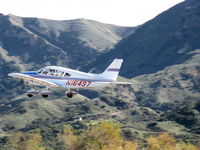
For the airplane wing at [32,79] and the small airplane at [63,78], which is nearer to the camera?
the airplane wing at [32,79]

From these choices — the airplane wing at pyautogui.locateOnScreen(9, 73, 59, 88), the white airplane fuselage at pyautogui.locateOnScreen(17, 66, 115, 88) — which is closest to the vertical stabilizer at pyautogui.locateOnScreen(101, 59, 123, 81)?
the white airplane fuselage at pyautogui.locateOnScreen(17, 66, 115, 88)

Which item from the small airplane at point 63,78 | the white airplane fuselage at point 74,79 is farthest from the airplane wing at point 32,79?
the white airplane fuselage at point 74,79

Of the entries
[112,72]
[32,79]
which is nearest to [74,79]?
[32,79]

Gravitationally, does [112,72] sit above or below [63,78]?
above

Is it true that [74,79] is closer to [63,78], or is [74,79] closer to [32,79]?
[63,78]

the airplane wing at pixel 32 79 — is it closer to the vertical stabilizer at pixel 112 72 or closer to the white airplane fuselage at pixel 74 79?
the white airplane fuselage at pixel 74 79

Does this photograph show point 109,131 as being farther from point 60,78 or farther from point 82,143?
point 60,78

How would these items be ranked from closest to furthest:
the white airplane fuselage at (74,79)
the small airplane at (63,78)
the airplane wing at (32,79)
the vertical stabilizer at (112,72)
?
the airplane wing at (32,79) < the small airplane at (63,78) < the white airplane fuselage at (74,79) < the vertical stabilizer at (112,72)

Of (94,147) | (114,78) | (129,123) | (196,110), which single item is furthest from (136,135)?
(114,78)

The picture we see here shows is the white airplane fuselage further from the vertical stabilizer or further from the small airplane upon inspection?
the vertical stabilizer

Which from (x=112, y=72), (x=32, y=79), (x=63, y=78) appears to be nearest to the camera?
(x=32, y=79)

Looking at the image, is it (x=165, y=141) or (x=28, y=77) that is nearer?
(x=28, y=77)

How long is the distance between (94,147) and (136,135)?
6566cm

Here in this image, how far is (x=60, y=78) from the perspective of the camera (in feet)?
161
